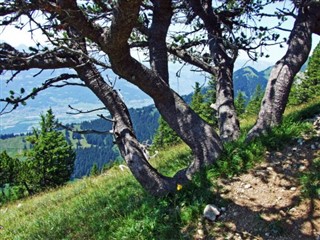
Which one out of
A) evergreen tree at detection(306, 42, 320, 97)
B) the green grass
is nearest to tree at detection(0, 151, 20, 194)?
evergreen tree at detection(306, 42, 320, 97)

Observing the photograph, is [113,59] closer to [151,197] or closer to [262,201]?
[151,197]

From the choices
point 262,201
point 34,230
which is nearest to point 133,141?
point 262,201

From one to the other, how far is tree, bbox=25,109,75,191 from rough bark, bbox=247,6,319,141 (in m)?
53.8

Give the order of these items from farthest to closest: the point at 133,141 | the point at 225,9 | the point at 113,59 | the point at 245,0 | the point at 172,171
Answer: the point at 225,9
the point at 245,0
the point at 172,171
the point at 133,141
the point at 113,59

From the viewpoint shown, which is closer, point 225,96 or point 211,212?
point 211,212

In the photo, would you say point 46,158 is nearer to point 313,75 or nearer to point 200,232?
point 313,75

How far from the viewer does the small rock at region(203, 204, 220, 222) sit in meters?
6.04

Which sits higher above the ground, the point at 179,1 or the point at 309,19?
the point at 179,1

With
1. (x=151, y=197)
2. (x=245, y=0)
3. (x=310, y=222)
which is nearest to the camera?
(x=310, y=222)

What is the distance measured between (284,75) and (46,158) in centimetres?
5622

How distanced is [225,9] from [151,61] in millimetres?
4167

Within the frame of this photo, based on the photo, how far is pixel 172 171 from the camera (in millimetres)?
9008

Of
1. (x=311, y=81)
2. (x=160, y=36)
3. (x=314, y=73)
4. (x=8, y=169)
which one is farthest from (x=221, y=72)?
(x=8, y=169)

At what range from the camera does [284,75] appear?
26.1ft
